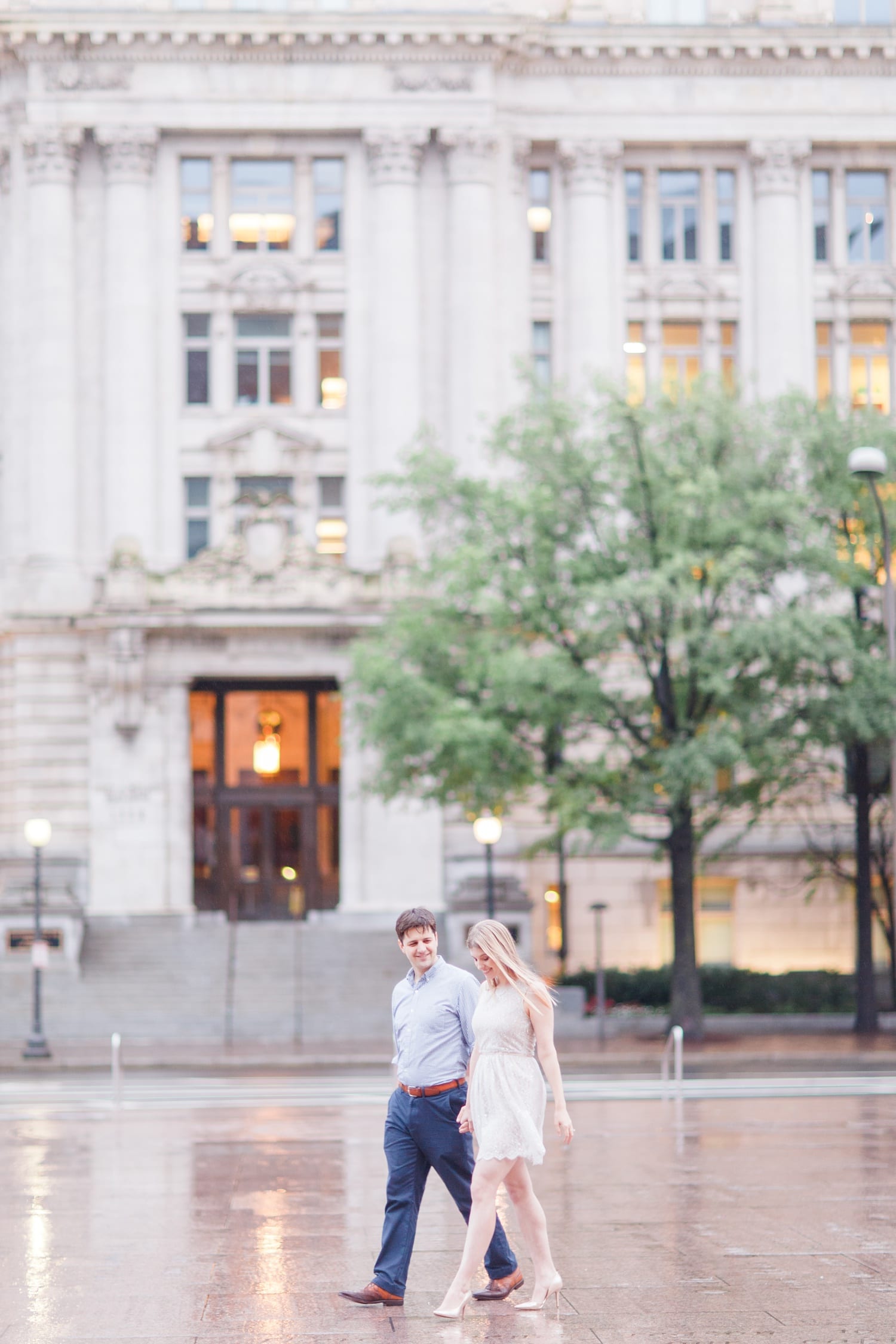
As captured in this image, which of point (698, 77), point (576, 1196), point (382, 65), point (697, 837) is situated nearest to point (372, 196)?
point (382, 65)

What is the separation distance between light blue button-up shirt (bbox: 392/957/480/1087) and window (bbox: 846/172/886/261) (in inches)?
1666

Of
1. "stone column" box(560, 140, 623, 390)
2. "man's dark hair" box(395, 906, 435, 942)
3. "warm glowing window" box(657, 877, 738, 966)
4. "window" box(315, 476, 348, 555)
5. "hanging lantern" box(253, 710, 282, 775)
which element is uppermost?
"stone column" box(560, 140, 623, 390)

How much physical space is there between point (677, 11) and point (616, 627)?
2314cm

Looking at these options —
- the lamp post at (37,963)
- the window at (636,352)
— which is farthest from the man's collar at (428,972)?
the window at (636,352)

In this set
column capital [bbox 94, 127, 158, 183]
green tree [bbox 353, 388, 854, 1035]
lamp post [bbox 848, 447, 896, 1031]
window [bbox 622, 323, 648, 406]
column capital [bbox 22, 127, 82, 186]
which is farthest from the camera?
window [bbox 622, 323, 648, 406]

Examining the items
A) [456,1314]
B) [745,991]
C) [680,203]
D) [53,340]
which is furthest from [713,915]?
[456,1314]

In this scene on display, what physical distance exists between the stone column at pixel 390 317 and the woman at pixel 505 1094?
36641 mm

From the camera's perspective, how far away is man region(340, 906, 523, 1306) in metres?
9.73

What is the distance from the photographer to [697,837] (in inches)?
1352

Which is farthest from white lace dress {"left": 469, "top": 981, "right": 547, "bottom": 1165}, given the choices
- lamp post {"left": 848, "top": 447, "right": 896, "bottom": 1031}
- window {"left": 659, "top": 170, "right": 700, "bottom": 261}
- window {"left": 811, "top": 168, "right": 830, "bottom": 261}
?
window {"left": 811, "top": 168, "right": 830, "bottom": 261}

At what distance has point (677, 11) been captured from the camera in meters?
48.2

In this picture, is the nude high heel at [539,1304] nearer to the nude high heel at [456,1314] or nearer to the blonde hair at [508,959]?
the nude high heel at [456,1314]

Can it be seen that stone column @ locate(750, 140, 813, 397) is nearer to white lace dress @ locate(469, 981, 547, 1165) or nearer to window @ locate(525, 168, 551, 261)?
window @ locate(525, 168, 551, 261)

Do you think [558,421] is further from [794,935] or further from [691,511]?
[794,935]
